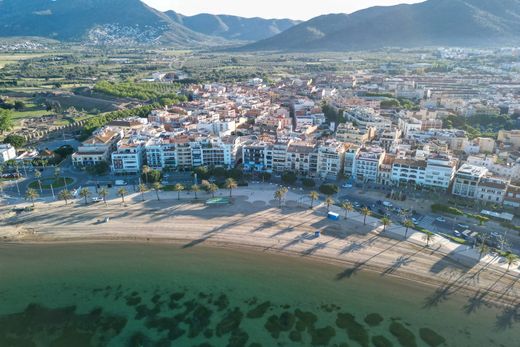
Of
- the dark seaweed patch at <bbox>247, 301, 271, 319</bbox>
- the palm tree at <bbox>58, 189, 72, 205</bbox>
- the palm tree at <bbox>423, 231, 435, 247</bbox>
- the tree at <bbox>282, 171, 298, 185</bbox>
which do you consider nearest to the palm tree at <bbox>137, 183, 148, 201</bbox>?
the palm tree at <bbox>58, 189, 72, 205</bbox>

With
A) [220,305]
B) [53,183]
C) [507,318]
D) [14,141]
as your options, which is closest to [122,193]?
[53,183]

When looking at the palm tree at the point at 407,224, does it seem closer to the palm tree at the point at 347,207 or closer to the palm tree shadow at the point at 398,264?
the palm tree shadow at the point at 398,264

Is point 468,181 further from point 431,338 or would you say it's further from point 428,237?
point 431,338

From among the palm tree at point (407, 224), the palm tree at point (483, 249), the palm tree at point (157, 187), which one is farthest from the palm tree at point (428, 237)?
the palm tree at point (157, 187)

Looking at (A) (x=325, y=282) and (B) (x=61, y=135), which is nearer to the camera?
(A) (x=325, y=282)

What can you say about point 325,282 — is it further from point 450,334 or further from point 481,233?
point 481,233

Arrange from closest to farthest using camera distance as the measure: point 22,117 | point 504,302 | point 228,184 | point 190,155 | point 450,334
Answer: point 450,334 < point 504,302 < point 228,184 < point 190,155 < point 22,117

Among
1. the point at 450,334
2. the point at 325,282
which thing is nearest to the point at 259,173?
the point at 325,282
